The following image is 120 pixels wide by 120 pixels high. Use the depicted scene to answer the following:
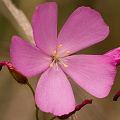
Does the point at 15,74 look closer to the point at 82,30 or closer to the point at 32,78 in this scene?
the point at 82,30

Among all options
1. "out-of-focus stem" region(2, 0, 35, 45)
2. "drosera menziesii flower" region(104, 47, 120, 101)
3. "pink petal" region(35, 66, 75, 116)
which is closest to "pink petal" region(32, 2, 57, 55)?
"pink petal" region(35, 66, 75, 116)

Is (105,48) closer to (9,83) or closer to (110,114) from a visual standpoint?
(110,114)

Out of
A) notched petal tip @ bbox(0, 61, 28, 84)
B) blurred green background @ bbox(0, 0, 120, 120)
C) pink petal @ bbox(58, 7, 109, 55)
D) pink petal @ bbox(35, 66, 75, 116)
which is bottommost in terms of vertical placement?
blurred green background @ bbox(0, 0, 120, 120)

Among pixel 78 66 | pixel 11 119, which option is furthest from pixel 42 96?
pixel 11 119

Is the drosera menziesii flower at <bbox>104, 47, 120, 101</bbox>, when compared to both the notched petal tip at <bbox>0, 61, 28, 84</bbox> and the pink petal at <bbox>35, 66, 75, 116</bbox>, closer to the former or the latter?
the pink petal at <bbox>35, 66, 75, 116</bbox>

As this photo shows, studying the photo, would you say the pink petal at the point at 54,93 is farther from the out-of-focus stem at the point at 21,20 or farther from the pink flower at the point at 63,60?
the out-of-focus stem at the point at 21,20

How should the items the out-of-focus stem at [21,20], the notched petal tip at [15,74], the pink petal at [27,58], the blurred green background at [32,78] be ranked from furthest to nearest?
the blurred green background at [32,78] < the out-of-focus stem at [21,20] < the notched petal tip at [15,74] < the pink petal at [27,58]

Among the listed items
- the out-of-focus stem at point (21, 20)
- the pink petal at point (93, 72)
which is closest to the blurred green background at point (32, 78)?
the out-of-focus stem at point (21, 20)
